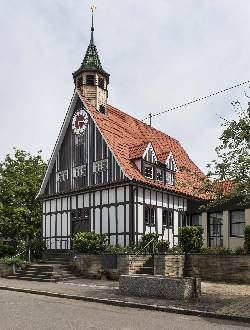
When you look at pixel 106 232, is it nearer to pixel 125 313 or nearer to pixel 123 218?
pixel 123 218

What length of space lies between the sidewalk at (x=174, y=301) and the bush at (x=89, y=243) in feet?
11.6

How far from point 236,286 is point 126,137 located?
14782mm

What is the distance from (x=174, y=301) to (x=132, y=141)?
17.5 meters

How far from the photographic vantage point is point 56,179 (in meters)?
30.9

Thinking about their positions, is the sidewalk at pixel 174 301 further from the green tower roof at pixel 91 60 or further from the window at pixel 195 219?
the green tower roof at pixel 91 60

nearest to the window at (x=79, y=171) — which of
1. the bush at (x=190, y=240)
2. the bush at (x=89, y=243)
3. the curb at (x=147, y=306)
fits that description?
the bush at (x=89, y=243)

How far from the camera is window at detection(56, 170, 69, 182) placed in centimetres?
3017

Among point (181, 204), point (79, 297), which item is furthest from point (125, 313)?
point (181, 204)

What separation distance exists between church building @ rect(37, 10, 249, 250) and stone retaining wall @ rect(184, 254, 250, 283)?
504 centimetres

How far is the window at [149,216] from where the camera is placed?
26.4 m

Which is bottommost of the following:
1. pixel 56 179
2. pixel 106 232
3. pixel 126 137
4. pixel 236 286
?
pixel 236 286

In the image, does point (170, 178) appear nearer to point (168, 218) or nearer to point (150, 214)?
point (168, 218)

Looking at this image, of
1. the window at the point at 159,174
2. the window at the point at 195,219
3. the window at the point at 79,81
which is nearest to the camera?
the window at the point at 159,174

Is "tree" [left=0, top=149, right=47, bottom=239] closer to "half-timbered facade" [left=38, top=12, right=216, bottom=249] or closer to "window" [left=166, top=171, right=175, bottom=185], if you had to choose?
"half-timbered facade" [left=38, top=12, right=216, bottom=249]
